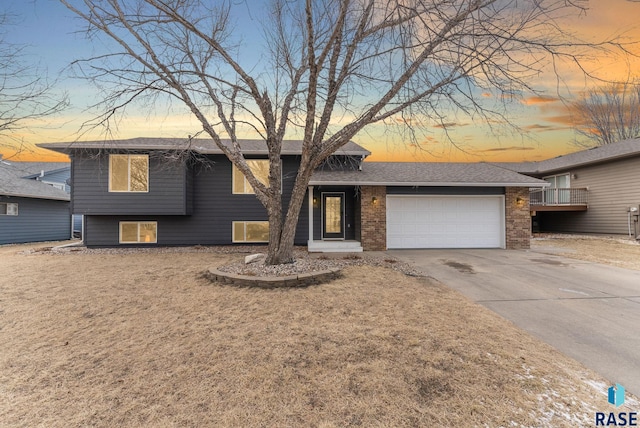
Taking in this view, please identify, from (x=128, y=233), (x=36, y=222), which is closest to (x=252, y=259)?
(x=128, y=233)

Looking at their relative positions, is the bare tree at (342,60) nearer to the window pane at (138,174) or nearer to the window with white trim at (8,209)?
the window pane at (138,174)

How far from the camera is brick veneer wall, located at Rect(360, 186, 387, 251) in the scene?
33.3 ft

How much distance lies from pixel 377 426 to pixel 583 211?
20063mm

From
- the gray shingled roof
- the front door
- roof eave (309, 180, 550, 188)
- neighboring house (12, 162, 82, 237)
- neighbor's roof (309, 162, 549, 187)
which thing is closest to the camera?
roof eave (309, 180, 550, 188)

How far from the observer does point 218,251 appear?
10273 millimetres

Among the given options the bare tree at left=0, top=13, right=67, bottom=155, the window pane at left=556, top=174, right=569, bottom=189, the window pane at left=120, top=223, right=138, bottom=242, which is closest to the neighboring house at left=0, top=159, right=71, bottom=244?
the window pane at left=120, top=223, right=138, bottom=242

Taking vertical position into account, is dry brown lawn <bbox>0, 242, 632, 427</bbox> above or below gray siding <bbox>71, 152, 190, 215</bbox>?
below

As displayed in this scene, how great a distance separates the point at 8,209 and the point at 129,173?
846 centimetres

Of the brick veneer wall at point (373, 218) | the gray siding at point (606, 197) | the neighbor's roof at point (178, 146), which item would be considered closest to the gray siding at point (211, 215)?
the neighbor's roof at point (178, 146)

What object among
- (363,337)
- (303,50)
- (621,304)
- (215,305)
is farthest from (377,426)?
(303,50)

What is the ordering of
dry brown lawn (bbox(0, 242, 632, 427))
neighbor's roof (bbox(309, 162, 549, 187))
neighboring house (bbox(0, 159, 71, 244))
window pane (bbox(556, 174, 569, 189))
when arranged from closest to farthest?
dry brown lawn (bbox(0, 242, 632, 427)), neighbor's roof (bbox(309, 162, 549, 187)), neighboring house (bbox(0, 159, 71, 244)), window pane (bbox(556, 174, 569, 189))

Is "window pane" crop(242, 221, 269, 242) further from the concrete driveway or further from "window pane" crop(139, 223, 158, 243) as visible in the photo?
the concrete driveway

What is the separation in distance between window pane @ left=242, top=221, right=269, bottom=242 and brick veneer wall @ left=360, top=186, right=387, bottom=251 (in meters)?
3.98

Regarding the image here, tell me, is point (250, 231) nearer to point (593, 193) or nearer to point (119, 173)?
point (119, 173)
